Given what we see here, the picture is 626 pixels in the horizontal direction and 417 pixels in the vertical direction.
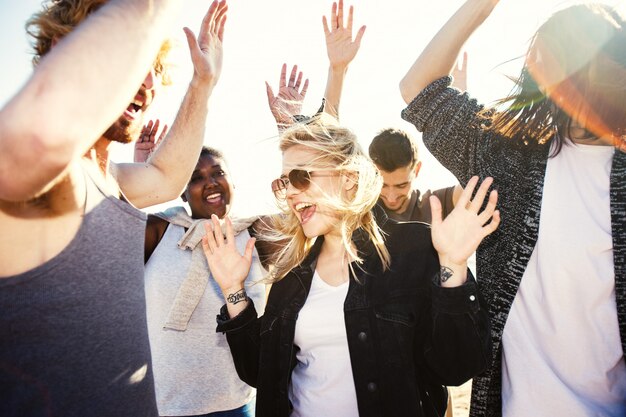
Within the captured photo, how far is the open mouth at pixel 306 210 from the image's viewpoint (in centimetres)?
241

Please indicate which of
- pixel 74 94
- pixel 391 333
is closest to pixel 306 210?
pixel 391 333

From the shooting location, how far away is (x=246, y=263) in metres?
2.36

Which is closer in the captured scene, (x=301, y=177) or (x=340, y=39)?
(x=301, y=177)

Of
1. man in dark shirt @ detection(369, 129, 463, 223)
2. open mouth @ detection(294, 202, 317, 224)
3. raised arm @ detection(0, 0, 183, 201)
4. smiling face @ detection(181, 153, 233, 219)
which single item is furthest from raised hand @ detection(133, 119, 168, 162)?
raised arm @ detection(0, 0, 183, 201)

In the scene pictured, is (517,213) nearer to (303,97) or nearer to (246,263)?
(246,263)

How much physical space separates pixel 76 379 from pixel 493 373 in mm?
1694

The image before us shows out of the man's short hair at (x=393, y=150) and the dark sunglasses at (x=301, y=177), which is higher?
the man's short hair at (x=393, y=150)

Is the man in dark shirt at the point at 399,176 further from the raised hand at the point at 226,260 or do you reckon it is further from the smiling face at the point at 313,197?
the raised hand at the point at 226,260

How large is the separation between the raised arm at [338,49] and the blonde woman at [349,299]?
62 centimetres

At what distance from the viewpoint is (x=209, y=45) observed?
92.9 inches

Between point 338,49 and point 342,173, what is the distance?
1.26m

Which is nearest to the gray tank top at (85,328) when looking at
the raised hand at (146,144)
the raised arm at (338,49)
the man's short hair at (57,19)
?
the man's short hair at (57,19)

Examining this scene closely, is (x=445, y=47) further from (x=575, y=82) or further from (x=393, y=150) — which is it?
(x=393, y=150)

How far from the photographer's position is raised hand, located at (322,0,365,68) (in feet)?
10.5
